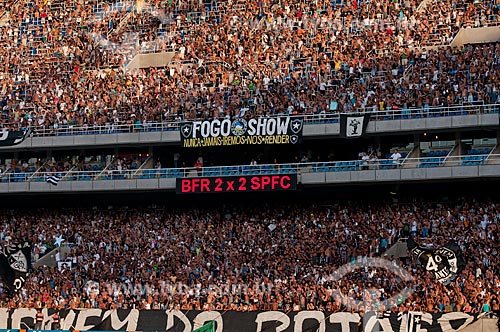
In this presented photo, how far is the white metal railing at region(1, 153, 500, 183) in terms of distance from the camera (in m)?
43.6

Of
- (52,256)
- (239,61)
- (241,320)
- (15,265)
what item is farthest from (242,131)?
(15,265)

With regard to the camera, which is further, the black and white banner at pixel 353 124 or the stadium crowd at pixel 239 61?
the stadium crowd at pixel 239 61

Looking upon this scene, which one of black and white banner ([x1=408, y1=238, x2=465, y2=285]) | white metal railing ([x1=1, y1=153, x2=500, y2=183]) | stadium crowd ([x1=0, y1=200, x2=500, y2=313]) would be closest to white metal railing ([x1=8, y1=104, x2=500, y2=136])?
white metal railing ([x1=1, y1=153, x2=500, y2=183])

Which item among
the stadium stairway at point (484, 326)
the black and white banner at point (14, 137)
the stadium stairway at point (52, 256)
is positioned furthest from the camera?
the black and white banner at point (14, 137)

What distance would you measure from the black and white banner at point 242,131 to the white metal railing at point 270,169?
122 cm

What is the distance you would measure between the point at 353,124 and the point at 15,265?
15.1 m

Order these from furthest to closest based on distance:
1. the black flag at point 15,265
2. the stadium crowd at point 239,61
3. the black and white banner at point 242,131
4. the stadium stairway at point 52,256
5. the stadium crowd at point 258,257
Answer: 1. the stadium stairway at point 52,256
2. the black flag at point 15,265
3. the stadium crowd at point 239,61
4. the black and white banner at point 242,131
5. the stadium crowd at point 258,257

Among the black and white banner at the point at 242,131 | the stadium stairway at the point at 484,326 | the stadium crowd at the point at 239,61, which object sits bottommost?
the stadium stairway at the point at 484,326

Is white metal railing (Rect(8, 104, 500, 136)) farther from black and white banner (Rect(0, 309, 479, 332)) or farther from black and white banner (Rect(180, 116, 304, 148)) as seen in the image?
black and white banner (Rect(0, 309, 479, 332))

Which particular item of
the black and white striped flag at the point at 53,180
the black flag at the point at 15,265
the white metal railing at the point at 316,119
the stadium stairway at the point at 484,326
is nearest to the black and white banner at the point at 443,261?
the stadium stairway at the point at 484,326

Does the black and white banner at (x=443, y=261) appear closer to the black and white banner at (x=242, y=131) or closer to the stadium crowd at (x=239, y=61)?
the stadium crowd at (x=239, y=61)

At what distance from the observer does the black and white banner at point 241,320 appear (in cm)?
3603

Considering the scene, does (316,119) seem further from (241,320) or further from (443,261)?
(241,320)

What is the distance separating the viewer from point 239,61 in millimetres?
51281
